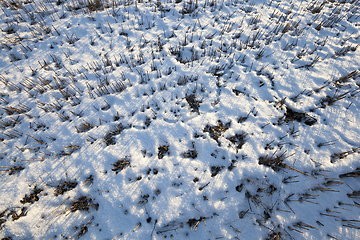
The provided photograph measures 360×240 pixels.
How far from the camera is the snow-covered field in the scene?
271 cm

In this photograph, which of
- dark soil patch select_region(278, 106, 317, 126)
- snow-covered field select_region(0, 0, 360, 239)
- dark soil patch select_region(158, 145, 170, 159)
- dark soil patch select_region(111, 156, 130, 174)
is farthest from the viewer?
dark soil patch select_region(278, 106, 317, 126)

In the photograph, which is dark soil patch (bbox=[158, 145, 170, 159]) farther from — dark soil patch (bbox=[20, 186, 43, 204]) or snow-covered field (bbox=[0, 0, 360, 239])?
dark soil patch (bbox=[20, 186, 43, 204])

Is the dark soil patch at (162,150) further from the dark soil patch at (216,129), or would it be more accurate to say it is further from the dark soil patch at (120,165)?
the dark soil patch at (216,129)

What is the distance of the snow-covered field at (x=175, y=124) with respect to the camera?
2.71m

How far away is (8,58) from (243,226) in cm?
764

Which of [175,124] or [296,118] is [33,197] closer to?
[175,124]

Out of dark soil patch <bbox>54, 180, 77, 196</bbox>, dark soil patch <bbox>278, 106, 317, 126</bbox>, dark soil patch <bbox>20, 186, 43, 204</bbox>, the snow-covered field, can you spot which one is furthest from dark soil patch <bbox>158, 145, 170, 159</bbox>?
dark soil patch <bbox>278, 106, 317, 126</bbox>

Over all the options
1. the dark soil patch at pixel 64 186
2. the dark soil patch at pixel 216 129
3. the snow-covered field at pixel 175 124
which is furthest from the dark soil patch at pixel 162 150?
the dark soil patch at pixel 64 186

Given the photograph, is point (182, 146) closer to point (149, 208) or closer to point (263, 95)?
point (149, 208)

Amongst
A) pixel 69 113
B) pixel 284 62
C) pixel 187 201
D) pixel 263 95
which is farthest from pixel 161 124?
pixel 284 62

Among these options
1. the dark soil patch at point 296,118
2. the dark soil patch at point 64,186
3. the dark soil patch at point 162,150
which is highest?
the dark soil patch at point 296,118

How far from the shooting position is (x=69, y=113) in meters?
3.58

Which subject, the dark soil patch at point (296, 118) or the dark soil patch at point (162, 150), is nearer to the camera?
the dark soil patch at point (162, 150)

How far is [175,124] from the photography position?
137 inches
